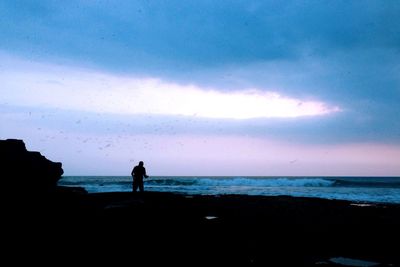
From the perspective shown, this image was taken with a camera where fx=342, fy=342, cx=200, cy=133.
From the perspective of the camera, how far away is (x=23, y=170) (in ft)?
41.7

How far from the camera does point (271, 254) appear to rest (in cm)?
716

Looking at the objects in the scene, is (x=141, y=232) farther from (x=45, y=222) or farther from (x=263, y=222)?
(x=263, y=222)

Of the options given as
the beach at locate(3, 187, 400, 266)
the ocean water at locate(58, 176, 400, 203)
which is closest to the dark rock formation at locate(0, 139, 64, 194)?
the beach at locate(3, 187, 400, 266)

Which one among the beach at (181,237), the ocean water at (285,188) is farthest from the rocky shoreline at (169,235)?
the ocean water at (285,188)

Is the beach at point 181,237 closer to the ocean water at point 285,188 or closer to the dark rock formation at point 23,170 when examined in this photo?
the dark rock formation at point 23,170

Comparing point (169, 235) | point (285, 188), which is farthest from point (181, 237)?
point (285, 188)

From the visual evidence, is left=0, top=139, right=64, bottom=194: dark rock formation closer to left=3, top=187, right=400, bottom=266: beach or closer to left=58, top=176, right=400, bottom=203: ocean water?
left=3, top=187, right=400, bottom=266: beach

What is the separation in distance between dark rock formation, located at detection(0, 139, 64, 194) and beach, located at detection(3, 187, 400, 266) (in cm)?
54

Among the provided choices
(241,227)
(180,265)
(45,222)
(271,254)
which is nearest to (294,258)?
(271,254)

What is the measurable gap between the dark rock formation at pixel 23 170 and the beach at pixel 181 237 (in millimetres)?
538

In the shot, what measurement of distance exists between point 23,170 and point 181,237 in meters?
7.53

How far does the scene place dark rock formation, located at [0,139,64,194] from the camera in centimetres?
1198

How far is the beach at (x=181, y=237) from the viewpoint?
21.2ft

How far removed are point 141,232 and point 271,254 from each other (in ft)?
11.3
